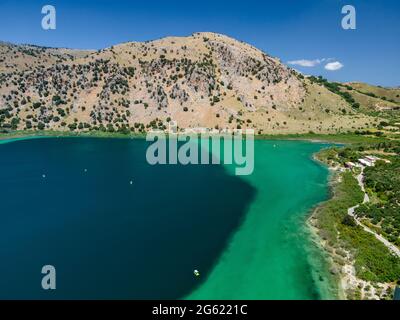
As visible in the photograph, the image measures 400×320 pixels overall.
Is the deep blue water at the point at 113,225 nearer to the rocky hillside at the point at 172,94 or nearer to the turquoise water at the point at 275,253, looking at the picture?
the turquoise water at the point at 275,253

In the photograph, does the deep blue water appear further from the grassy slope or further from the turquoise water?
the grassy slope

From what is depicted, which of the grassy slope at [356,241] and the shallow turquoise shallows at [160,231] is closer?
the shallow turquoise shallows at [160,231]

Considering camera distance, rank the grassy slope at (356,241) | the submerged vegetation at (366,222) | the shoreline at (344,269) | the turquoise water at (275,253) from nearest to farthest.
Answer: the shoreline at (344,269), the turquoise water at (275,253), the grassy slope at (356,241), the submerged vegetation at (366,222)


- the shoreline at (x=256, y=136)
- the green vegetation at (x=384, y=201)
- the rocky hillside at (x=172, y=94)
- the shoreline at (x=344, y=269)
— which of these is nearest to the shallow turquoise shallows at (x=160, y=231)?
the shoreline at (x=344, y=269)

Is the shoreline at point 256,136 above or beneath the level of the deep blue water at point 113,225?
above

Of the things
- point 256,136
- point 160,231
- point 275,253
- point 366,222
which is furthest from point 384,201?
point 256,136

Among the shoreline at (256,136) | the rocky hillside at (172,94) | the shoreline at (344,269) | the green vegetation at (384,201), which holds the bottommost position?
the shoreline at (344,269)

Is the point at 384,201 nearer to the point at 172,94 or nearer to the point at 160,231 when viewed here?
the point at 160,231
